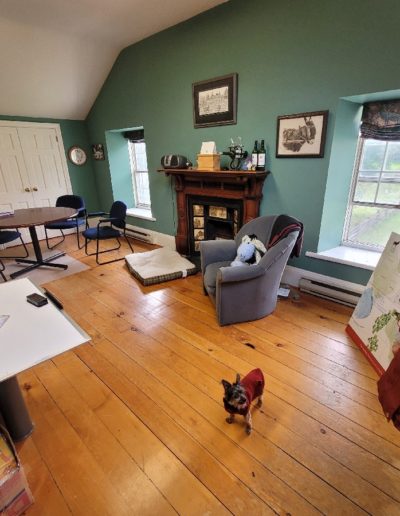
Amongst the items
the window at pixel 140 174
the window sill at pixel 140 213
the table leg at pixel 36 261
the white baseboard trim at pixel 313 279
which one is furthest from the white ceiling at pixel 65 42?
the white baseboard trim at pixel 313 279

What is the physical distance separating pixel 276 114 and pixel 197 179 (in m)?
1.20

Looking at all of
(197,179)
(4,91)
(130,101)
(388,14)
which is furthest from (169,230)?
(388,14)

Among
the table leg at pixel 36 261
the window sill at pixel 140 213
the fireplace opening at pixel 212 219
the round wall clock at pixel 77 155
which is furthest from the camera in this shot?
the round wall clock at pixel 77 155

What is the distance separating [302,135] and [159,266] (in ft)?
7.12

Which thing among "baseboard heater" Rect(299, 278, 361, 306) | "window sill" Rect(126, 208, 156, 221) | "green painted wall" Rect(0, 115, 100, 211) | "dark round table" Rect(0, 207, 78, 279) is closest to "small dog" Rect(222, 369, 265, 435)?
"baseboard heater" Rect(299, 278, 361, 306)

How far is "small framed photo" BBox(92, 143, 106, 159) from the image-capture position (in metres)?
5.13

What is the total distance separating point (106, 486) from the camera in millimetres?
1273

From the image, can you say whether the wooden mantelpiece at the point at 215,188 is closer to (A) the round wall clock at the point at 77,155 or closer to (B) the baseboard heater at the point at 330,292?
(B) the baseboard heater at the point at 330,292

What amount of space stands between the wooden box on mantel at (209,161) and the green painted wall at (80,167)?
10.4 ft

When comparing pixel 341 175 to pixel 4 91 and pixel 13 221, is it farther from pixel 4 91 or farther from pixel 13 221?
pixel 4 91

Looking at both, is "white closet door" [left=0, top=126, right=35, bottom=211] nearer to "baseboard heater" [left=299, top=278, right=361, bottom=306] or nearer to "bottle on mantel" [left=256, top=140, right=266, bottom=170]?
"bottle on mantel" [left=256, top=140, right=266, bottom=170]

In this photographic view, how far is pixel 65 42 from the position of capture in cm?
354

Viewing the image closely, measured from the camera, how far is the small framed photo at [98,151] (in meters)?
5.13

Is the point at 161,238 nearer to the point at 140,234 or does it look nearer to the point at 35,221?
the point at 140,234
